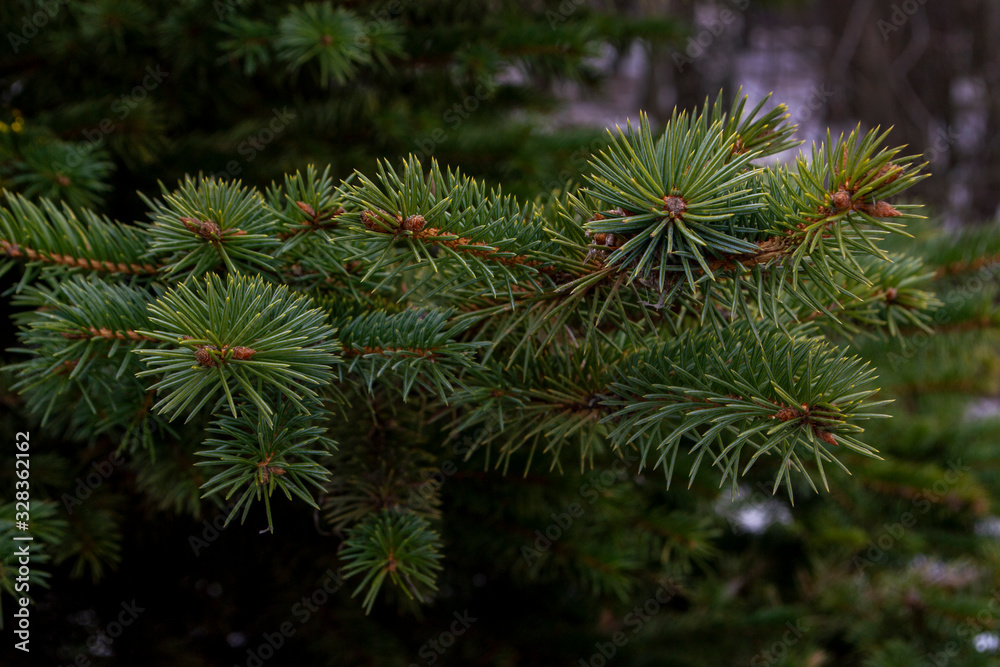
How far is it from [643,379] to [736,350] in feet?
0.19

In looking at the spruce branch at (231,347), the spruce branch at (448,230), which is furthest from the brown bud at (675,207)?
the spruce branch at (231,347)

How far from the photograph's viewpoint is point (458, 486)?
0.62m

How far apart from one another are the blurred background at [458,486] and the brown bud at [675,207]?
28 cm

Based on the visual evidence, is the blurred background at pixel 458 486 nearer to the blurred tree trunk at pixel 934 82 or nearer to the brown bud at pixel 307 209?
the brown bud at pixel 307 209

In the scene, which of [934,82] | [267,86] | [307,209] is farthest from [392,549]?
[934,82]

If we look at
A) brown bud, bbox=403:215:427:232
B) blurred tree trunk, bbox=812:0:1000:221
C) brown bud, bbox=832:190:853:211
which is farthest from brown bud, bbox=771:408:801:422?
blurred tree trunk, bbox=812:0:1000:221

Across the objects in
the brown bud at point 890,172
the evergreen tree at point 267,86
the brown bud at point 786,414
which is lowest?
the brown bud at point 786,414

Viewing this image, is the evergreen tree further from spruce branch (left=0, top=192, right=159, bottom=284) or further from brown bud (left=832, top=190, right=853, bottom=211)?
brown bud (left=832, top=190, right=853, bottom=211)

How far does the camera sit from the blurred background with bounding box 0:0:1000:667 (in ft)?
2.01

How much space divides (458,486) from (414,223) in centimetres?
35

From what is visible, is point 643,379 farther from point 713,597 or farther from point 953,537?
point 953,537

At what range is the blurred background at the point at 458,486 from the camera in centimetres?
61

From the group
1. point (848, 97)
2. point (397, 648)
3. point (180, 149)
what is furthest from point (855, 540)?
point (848, 97)

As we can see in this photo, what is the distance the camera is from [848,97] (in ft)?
6.43
